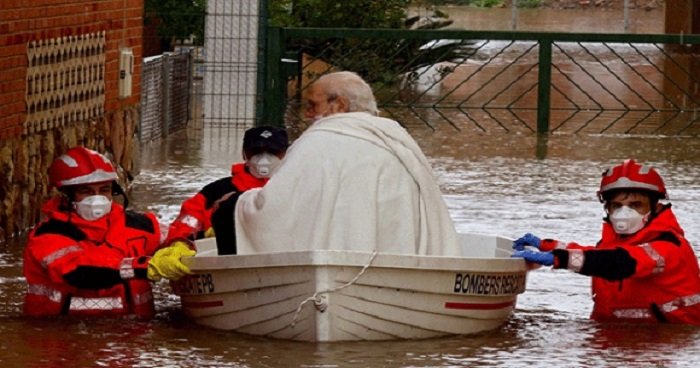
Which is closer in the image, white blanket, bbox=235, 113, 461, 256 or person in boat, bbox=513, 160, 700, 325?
white blanket, bbox=235, 113, 461, 256

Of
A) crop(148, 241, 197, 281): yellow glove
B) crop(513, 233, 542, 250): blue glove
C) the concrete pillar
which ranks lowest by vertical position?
crop(148, 241, 197, 281): yellow glove

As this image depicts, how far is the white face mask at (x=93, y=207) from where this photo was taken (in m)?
9.23

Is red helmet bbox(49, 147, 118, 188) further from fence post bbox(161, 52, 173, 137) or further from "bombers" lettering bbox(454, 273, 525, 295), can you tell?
fence post bbox(161, 52, 173, 137)

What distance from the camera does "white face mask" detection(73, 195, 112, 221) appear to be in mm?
9227

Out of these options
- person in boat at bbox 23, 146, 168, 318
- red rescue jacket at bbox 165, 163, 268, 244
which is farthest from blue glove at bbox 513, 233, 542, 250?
person in boat at bbox 23, 146, 168, 318

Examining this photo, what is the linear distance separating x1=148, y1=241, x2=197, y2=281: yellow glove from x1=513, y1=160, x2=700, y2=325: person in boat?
66.6 inches

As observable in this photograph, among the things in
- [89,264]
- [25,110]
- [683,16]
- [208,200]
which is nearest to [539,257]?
[208,200]

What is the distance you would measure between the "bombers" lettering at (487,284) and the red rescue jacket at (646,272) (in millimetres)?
302

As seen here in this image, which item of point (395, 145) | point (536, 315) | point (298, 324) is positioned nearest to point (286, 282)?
point (298, 324)

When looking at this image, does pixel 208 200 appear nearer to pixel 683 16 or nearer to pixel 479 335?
pixel 479 335

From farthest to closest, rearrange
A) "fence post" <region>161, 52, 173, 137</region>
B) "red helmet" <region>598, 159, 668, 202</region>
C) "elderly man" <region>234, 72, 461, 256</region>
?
1. "fence post" <region>161, 52, 173, 137</region>
2. "red helmet" <region>598, 159, 668, 202</region>
3. "elderly man" <region>234, 72, 461, 256</region>

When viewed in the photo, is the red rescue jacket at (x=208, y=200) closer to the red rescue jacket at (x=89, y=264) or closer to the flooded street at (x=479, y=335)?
the flooded street at (x=479, y=335)

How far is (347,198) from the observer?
340 inches

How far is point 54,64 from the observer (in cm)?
1322
